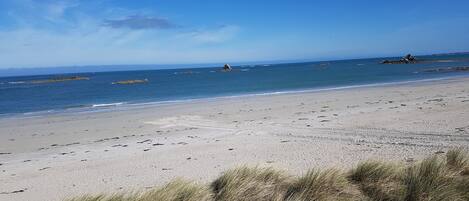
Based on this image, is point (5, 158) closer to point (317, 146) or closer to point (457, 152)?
point (317, 146)

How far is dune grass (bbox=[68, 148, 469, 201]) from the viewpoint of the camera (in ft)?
15.0

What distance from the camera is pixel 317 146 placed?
30.3 ft

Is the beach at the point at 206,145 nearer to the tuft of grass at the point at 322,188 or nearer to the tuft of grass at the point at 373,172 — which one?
the tuft of grass at the point at 322,188

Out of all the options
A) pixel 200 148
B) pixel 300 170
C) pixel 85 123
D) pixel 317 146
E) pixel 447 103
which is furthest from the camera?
pixel 85 123

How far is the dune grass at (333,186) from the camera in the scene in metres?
4.58

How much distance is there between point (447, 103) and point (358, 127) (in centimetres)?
657

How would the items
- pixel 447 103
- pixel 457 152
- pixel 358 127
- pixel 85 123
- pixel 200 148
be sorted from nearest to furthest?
pixel 457 152
pixel 200 148
pixel 358 127
pixel 447 103
pixel 85 123

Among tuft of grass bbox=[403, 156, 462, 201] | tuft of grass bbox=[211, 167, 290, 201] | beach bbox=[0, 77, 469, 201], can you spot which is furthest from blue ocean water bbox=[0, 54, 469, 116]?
tuft of grass bbox=[403, 156, 462, 201]

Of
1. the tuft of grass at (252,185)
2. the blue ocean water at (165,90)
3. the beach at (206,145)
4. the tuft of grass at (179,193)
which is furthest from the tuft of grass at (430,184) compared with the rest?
the blue ocean water at (165,90)

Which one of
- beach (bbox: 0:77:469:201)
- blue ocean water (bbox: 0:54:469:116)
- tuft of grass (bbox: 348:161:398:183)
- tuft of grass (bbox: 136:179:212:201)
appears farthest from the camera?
blue ocean water (bbox: 0:54:469:116)

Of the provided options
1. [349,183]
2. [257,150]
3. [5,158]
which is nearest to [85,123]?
[5,158]

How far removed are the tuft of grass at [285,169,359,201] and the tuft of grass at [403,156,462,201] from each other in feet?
2.05

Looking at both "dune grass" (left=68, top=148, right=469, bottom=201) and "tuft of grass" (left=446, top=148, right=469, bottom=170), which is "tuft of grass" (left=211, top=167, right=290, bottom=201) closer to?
"dune grass" (left=68, top=148, right=469, bottom=201)

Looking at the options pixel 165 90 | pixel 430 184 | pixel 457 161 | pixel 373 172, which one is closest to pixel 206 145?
pixel 373 172
